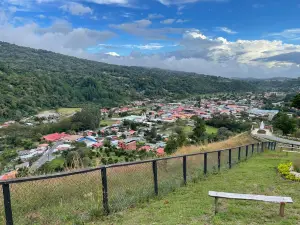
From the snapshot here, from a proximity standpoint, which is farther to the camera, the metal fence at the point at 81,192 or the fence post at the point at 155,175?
the fence post at the point at 155,175

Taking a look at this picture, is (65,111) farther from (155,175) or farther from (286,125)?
(155,175)

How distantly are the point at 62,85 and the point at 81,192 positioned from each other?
101 m

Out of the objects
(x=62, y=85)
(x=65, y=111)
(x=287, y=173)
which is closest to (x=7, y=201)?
(x=287, y=173)

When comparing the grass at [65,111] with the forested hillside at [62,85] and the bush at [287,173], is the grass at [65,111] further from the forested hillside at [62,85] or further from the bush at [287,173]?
the bush at [287,173]

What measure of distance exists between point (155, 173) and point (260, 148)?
13176mm

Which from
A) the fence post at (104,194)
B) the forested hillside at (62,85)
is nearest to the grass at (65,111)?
the forested hillside at (62,85)

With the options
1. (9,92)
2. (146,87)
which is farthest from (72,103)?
(146,87)

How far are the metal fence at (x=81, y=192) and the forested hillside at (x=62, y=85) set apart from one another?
226ft

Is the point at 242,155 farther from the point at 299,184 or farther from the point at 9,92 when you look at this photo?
the point at 9,92

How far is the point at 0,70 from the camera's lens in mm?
81875

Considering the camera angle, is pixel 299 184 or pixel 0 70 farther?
pixel 0 70

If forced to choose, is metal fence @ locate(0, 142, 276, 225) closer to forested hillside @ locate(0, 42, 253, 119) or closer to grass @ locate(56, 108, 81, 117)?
forested hillside @ locate(0, 42, 253, 119)

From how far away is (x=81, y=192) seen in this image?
471cm

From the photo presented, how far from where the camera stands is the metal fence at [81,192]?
148 inches
